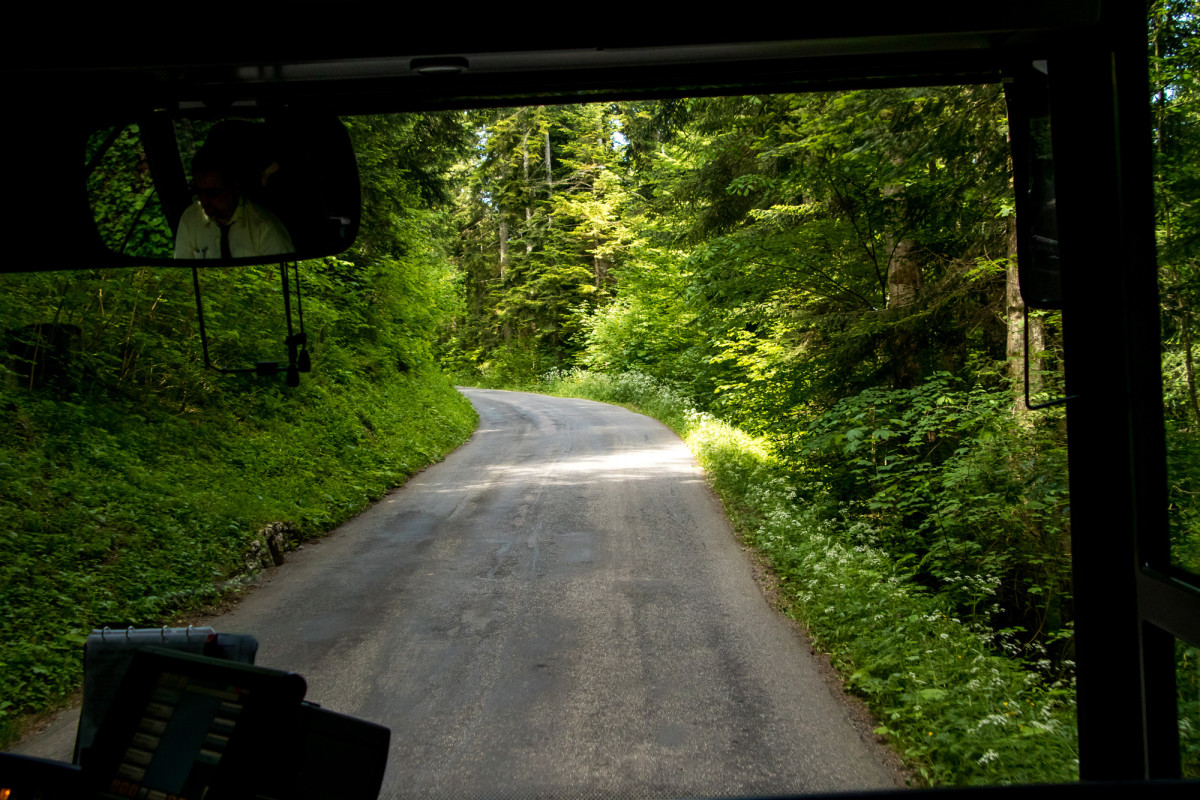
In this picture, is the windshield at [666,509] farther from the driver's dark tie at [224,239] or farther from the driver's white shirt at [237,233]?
the driver's dark tie at [224,239]

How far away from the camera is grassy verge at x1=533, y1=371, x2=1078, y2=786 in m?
4.29

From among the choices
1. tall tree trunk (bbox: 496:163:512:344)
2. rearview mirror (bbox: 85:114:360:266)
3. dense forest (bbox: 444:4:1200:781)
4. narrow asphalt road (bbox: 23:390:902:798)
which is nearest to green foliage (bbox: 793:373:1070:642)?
dense forest (bbox: 444:4:1200:781)

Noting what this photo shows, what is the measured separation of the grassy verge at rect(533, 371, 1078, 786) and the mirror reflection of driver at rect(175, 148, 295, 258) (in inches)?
166

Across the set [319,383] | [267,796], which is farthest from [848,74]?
[319,383]

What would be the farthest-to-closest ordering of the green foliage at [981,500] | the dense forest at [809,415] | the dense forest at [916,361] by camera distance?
the green foliage at [981,500] → the dense forest at [809,415] → the dense forest at [916,361]

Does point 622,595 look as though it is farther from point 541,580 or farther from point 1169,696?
point 1169,696

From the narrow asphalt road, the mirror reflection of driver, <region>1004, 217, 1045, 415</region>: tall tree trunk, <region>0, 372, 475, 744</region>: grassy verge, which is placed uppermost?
the mirror reflection of driver

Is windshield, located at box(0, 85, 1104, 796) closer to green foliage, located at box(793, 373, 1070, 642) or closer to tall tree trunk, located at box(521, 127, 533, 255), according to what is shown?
green foliage, located at box(793, 373, 1070, 642)

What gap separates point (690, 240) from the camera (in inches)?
596

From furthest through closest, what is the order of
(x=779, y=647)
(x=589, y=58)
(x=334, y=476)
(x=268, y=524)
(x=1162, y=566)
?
(x=334, y=476), (x=268, y=524), (x=779, y=647), (x=589, y=58), (x=1162, y=566)

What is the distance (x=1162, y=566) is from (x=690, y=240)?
1264 cm

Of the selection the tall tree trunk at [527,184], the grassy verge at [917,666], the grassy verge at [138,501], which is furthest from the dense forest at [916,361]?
the tall tree trunk at [527,184]

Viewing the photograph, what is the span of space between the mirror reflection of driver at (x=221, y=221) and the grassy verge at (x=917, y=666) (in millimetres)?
4228

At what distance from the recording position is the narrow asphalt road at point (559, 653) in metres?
4.49
